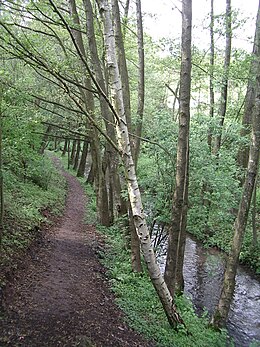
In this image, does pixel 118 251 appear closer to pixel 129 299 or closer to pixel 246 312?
pixel 129 299

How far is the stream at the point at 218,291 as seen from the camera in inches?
Answer: 325

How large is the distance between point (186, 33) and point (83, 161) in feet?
70.0

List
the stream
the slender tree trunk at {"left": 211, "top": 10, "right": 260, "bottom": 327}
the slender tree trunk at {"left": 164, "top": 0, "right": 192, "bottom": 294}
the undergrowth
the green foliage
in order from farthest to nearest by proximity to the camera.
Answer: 1. the stream
2. the undergrowth
3. the slender tree trunk at {"left": 211, "top": 10, "right": 260, "bottom": 327}
4. the slender tree trunk at {"left": 164, "top": 0, "right": 192, "bottom": 294}
5. the green foliage

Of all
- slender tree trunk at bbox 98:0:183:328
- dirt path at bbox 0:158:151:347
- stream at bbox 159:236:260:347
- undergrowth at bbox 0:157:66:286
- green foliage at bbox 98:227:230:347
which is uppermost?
slender tree trunk at bbox 98:0:183:328

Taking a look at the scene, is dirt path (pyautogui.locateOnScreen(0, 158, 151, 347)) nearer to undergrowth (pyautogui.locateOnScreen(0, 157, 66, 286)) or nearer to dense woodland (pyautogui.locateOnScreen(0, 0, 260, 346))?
undergrowth (pyautogui.locateOnScreen(0, 157, 66, 286))

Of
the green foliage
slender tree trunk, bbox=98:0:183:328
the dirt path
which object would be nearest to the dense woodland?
slender tree trunk, bbox=98:0:183:328

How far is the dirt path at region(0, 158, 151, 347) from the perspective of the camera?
4.63 metres

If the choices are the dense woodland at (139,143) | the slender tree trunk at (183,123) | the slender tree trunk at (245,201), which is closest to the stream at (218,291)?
the dense woodland at (139,143)

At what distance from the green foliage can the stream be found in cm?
121

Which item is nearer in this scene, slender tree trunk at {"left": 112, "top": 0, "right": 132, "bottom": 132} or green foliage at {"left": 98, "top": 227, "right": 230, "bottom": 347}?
green foliage at {"left": 98, "top": 227, "right": 230, "bottom": 347}

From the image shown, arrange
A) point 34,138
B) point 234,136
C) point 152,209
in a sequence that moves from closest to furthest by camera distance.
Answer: point 152,209, point 234,136, point 34,138

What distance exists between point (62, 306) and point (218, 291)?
6.37 metres

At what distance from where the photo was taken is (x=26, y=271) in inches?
262

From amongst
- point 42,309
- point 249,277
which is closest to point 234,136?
point 249,277
